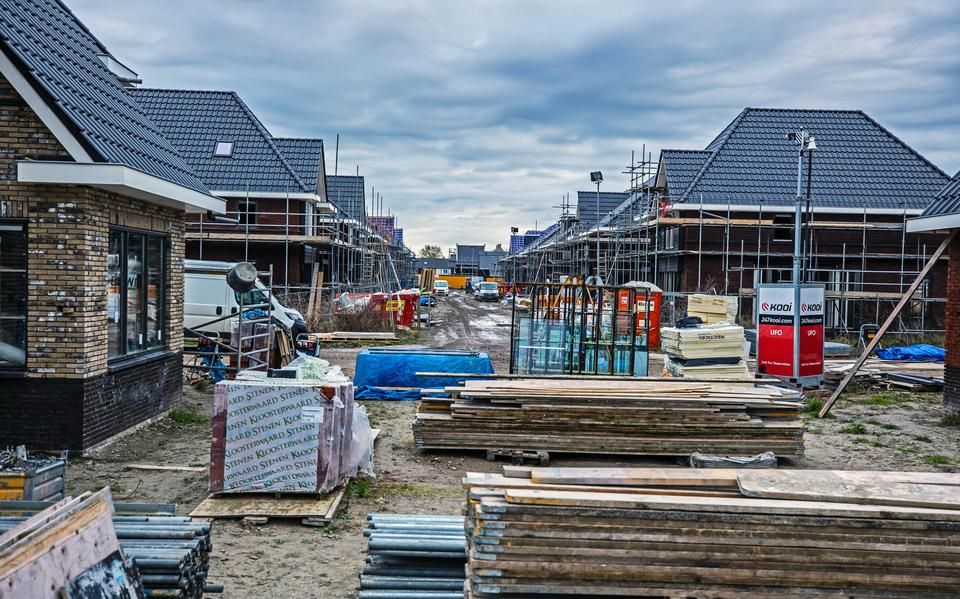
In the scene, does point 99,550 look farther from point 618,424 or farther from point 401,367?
point 401,367

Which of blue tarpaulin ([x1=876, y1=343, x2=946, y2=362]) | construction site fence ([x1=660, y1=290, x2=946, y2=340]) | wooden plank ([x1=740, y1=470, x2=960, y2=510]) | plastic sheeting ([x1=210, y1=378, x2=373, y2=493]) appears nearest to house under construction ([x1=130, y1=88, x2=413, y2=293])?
construction site fence ([x1=660, y1=290, x2=946, y2=340])

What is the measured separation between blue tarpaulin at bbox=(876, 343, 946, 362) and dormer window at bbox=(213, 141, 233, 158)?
24536mm

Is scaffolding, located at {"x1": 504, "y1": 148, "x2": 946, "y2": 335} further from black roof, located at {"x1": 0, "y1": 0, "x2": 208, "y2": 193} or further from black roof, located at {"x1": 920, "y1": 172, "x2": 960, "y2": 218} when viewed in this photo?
black roof, located at {"x1": 0, "y1": 0, "x2": 208, "y2": 193}

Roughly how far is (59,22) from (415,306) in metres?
22.8

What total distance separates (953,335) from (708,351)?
168 inches

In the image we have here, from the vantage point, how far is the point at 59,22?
45.8 ft

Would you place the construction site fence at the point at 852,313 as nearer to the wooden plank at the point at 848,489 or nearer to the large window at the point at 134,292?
the large window at the point at 134,292

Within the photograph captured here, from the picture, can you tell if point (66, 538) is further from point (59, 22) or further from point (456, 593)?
point (59, 22)

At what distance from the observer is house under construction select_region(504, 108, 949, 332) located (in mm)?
31953

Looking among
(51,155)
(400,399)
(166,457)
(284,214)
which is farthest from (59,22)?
(284,214)

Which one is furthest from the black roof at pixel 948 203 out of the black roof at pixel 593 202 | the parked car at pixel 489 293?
the parked car at pixel 489 293

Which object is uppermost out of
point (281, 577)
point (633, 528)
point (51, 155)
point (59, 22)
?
point (59, 22)

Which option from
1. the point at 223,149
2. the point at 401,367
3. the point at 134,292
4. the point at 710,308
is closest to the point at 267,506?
the point at 134,292

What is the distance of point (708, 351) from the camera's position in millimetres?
17219
